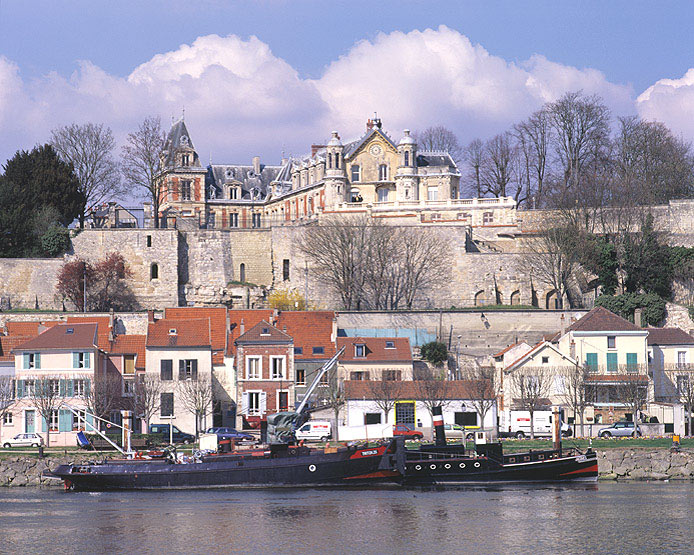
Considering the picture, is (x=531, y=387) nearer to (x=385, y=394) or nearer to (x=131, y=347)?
(x=385, y=394)

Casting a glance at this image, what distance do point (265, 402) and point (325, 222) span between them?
73.2ft

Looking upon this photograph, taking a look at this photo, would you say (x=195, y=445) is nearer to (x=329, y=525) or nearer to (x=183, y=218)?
(x=329, y=525)

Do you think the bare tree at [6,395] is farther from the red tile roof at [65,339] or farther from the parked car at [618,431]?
the parked car at [618,431]

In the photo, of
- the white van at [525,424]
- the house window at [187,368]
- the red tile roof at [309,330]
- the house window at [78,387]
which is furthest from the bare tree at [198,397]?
the white van at [525,424]

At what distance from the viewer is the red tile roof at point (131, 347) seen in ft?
175

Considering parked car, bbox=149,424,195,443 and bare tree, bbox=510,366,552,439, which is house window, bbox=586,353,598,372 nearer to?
bare tree, bbox=510,366,552,439

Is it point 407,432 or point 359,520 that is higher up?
point 407,432

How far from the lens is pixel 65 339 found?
5056cm

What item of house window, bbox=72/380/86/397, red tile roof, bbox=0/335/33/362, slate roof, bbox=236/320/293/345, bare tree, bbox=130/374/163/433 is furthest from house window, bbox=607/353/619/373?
red tile roof, bbox=0/335/33/362

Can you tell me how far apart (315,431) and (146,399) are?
751 cm

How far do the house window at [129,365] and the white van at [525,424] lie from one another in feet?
57.0

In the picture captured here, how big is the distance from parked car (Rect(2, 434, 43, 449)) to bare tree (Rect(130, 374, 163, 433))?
426 cm

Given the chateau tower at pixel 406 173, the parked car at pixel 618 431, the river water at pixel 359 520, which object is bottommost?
the river water at pixel 359 520

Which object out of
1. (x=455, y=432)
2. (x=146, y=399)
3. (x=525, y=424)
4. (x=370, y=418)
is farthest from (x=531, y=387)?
(x=146, y=399)
